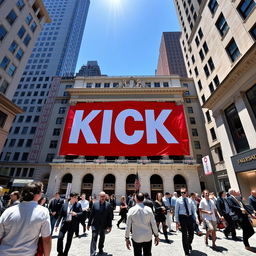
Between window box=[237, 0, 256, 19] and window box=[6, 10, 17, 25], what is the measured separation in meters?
29.5

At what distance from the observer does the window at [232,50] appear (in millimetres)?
15234

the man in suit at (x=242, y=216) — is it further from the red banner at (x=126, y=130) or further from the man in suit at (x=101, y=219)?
the red banner at (x=126, y=130)

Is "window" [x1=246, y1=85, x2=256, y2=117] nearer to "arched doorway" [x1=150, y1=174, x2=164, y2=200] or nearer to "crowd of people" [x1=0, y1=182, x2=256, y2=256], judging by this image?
"crowd of people" [x1=0, y1=182, x2=256, y2=256]

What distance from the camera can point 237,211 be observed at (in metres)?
6.20

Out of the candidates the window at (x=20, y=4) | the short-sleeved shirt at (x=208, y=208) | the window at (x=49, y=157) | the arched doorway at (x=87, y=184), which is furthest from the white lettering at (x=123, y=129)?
the window at (x=20, y=4)

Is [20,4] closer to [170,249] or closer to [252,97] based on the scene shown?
[252,97]

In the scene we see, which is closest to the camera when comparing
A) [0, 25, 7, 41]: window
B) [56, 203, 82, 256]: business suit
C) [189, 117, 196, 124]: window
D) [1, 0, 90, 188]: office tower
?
[56, 203, 82, 256]: business suit

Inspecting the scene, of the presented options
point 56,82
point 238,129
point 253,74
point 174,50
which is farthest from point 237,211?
point 174,50

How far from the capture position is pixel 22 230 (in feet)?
7.00

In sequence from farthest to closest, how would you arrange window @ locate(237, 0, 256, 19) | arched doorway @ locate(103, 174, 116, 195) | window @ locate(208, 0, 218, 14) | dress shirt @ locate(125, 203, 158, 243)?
1. arched doorway @ locate(103, 174, 116, 195)
2. window @ locate(208, 0, 218, 14)
3. window @ locate(237, 0, 256, 19)
4. dress shirt @ locate(125, 203, 158, 243)

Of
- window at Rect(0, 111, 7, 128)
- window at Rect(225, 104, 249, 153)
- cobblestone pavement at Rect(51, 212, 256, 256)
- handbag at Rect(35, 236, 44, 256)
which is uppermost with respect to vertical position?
window at Rect(0, 111, 7, 128)

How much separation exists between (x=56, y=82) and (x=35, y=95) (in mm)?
14170

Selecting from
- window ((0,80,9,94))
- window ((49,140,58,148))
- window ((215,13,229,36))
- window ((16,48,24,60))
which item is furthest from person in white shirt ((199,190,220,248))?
window ((49,140,58,148))

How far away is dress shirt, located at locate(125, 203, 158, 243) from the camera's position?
11.9 ft
